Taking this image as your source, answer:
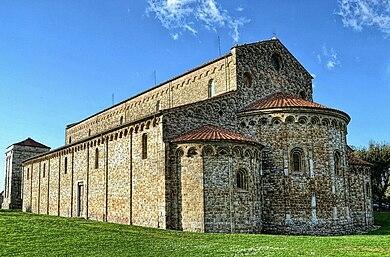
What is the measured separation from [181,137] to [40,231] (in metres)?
8.76

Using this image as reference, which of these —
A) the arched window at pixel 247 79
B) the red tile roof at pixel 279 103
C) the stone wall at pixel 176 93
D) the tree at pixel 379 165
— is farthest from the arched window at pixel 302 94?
the tree at pixel 379 165

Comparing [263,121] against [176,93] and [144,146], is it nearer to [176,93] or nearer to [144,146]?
[144,146]

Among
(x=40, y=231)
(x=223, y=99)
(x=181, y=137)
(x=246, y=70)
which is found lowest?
(x=40, y=231)

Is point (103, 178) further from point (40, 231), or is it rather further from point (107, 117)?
point (107, 117)

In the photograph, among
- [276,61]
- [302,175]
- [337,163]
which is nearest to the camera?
[302,175]

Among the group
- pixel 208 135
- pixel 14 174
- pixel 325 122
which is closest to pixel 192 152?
pixel 208 135

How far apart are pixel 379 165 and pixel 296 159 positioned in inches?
1303

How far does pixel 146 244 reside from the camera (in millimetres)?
16984

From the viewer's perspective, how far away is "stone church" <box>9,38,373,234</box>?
22.9m

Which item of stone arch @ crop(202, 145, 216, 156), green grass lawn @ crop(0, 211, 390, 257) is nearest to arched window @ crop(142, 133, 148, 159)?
stone arch @ crop(202, 145, 216, 156)

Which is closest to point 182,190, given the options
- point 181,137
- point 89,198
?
point 181,137

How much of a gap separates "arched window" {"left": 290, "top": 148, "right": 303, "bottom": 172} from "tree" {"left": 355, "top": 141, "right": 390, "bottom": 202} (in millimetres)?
31132

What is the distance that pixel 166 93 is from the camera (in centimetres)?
3541

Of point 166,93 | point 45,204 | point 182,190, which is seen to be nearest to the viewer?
point 182,190
